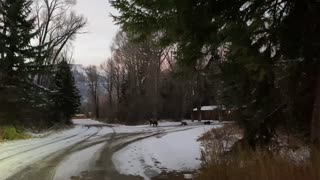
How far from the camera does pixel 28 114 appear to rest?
134 feet

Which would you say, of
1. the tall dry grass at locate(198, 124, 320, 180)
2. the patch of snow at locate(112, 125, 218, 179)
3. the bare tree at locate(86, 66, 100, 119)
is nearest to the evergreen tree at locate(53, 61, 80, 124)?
the patch of snow at locate(112, 125, 218, 179)

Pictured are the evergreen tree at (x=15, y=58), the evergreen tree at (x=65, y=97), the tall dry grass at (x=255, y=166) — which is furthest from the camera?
the evergreen tree at (x=65, y=97)

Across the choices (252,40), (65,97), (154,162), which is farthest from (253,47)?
(65,97)

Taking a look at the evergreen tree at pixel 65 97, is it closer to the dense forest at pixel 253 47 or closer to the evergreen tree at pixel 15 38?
the evergreen tree at pixel 15 38

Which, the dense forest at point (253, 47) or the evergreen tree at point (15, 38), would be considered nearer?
the dense forest at point (253, 47)

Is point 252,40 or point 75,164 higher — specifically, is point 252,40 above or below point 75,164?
above

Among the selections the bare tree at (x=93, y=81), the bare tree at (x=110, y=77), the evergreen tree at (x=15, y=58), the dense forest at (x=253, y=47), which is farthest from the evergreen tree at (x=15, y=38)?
the bare tree at (x=93, y=81)

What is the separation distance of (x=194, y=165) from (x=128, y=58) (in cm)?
7165

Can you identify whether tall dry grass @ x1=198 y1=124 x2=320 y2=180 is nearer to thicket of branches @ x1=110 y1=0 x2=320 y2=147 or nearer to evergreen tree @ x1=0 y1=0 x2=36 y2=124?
thicket of branches @ x1=110 y1=0 x2=320 y2=147

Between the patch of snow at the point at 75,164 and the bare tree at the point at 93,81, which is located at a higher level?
the bare tree at the point at 93,81

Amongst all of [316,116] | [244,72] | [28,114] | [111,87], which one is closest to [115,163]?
[244,72]

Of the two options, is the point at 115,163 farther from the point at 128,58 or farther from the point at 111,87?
the point at 111,87

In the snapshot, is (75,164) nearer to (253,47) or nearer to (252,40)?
(252,40)

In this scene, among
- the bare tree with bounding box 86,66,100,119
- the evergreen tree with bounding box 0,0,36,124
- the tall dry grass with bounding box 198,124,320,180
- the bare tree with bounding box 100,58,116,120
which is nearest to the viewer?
the tall dry grass with bounding box 198,124,320,180
